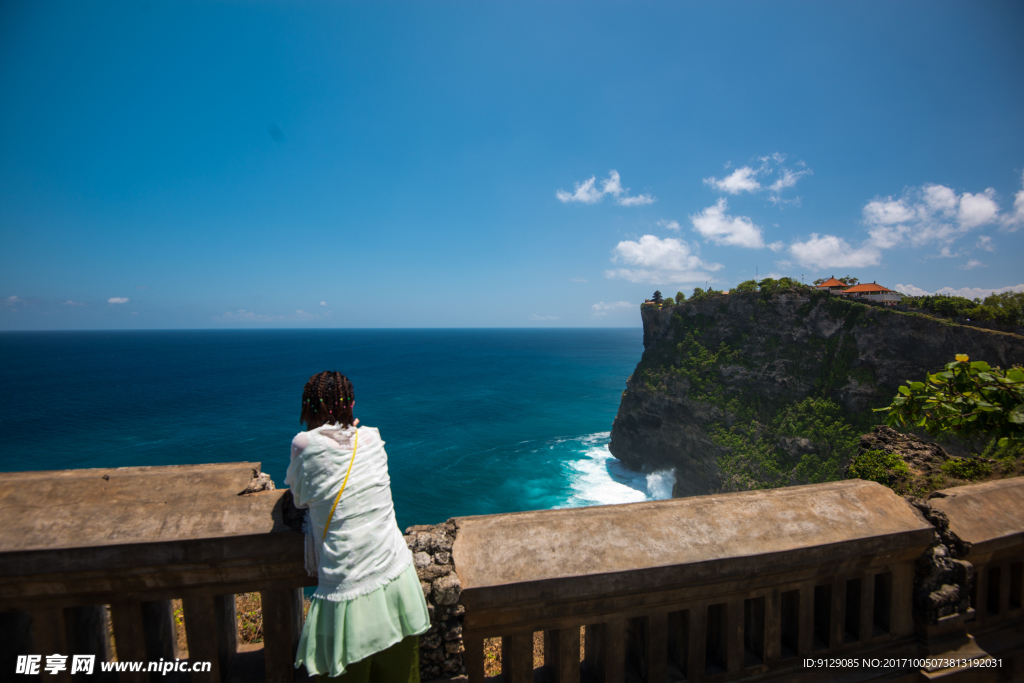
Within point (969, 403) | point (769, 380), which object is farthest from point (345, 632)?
point (769, 380)

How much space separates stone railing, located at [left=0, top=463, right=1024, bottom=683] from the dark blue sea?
123 feet

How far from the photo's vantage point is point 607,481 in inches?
2069

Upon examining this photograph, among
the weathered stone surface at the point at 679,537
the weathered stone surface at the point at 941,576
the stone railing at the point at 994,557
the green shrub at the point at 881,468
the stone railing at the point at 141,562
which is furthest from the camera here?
the green shrub at the point at 881,468

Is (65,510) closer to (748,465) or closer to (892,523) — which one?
(892,523)

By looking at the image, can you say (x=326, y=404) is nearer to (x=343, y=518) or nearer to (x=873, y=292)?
(x=343, y=518)

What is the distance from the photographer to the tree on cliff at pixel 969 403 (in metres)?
3.27

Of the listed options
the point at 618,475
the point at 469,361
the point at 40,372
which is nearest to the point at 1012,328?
the point at 618,475

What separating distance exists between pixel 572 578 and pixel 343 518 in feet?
4.53

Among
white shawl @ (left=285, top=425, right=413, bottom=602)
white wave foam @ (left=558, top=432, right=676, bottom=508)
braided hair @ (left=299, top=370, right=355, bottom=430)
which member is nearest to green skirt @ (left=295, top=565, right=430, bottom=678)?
white shawl @ (left=285, top=425, right=413, bottom=602)

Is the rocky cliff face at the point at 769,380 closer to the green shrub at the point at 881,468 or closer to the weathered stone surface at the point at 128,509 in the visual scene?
the green shrub at the point at 881,468

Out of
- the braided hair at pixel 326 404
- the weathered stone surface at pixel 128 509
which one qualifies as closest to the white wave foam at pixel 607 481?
the weathered stone surface at pixel 128 509

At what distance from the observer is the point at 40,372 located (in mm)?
101938

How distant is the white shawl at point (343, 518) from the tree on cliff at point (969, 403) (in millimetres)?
3751

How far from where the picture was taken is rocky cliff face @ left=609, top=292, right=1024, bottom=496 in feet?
124
